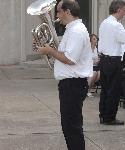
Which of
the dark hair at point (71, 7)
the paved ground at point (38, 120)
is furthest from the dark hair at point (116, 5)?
the dark hair at point (71, 7)

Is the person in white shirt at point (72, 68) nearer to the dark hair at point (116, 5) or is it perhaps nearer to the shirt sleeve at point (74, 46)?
the shirt sleeve at point (74, 46)

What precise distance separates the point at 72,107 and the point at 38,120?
2.61 meters

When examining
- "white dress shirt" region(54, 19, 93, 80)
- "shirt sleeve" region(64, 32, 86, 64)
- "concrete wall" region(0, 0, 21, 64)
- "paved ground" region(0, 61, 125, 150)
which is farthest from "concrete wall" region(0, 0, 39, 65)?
"shirt sleeve" region(64, 32, 86, 64)

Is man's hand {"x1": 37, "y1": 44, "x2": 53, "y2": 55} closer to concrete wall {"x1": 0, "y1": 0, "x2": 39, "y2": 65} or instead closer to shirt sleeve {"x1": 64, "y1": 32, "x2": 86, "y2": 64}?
shirt sleeve {"x1": 64, "y1": 32, "x2": 86, "y2": 64}

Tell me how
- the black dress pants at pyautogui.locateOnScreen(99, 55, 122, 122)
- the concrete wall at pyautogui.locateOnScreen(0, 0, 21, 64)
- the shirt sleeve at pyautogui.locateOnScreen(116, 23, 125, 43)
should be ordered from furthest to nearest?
the concrete wall at pyautogui.locateOnScreen(0, 0, 21, 64), the black dress pants at pyautogui.locateOnScreen(99, 55, 122, 122), the shirt sleeve at pyautogui.locateOnScreen(116, 23, 125, 43)

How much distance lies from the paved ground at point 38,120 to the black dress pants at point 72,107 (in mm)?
1016

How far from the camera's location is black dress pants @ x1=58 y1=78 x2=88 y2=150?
16.9 feet

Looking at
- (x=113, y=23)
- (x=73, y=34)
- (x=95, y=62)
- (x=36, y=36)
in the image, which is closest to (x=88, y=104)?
(x=95, y=62)

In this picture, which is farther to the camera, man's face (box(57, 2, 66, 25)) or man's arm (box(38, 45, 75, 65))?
man's face (box(57, 2, 66, 25))

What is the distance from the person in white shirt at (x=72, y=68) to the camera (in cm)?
509

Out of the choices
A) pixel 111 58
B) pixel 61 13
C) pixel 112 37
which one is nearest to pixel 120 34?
pixel 112 37

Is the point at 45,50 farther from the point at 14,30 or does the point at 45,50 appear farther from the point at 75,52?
the point at 14,30

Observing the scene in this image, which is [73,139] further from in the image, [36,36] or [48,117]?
[48,117]

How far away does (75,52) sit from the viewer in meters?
5.07
